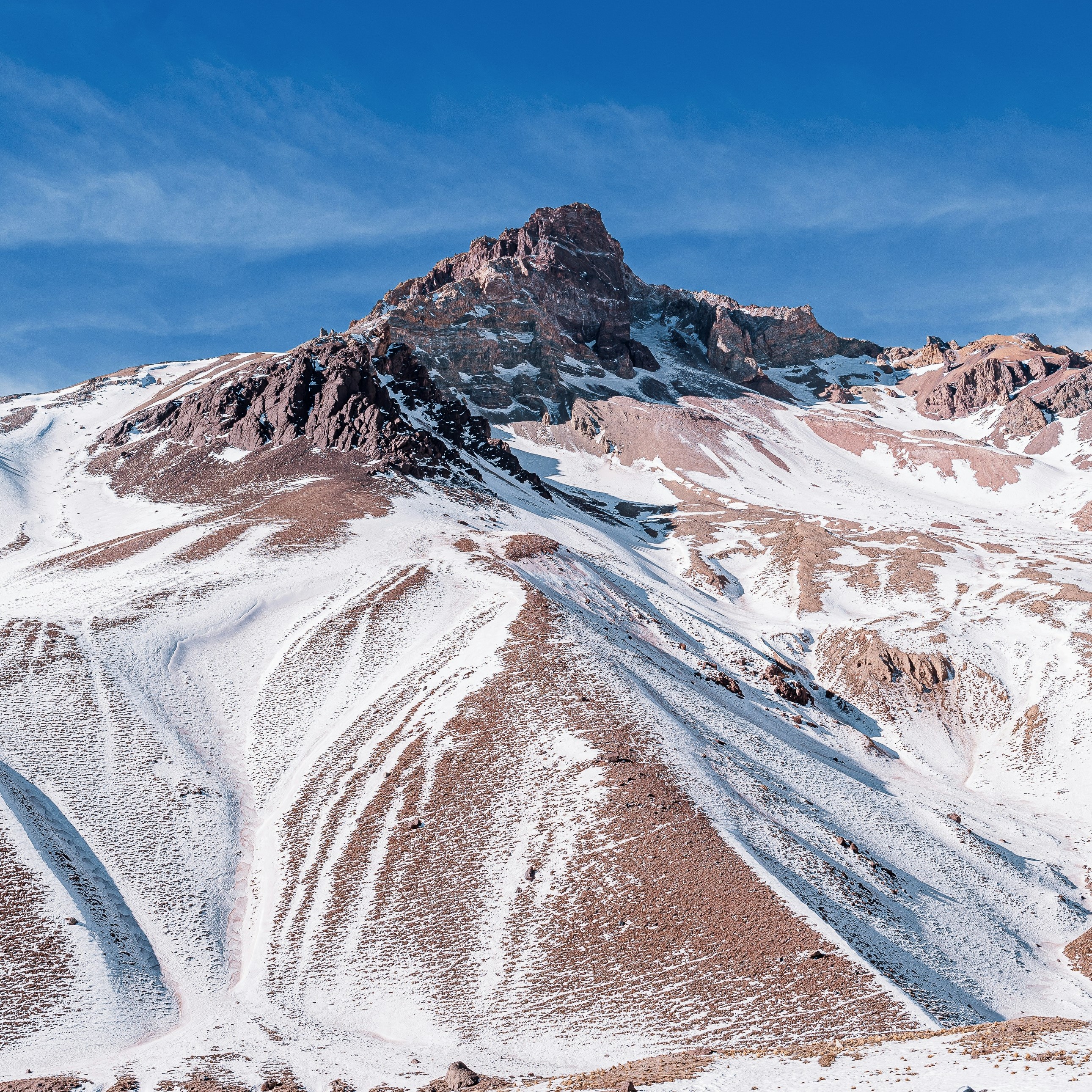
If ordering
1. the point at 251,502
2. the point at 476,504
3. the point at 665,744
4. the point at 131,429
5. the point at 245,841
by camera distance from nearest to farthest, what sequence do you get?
the point at 245,841 < the point at 665,744 < the point at 251,502 < the point at 476,504 < the point at 131,429

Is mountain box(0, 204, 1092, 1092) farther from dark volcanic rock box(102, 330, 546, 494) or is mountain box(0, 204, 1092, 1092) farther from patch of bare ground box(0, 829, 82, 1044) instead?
dark volcanic rock box(102, 330, 546, 494)

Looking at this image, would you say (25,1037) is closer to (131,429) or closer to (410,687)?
(410,687)

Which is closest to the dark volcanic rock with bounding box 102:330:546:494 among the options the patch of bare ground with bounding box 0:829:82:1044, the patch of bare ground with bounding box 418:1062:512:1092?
the patch of bare ground with bounding box 0:829:82:1044

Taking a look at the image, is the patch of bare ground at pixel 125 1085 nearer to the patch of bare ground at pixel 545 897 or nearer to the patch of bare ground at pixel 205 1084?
the patch of bare ground at pixel 205 1084

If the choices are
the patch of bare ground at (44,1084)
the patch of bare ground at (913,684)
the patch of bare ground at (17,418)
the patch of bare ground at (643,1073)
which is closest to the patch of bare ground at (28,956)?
the patch of bare ground at (44,1084)

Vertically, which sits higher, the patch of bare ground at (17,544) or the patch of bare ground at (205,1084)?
the patch of bare ground at (17,544)

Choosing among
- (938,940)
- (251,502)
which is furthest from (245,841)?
(251,502)
